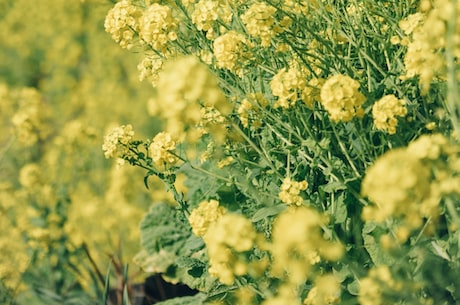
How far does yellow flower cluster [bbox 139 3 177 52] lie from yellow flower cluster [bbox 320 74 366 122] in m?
0.82

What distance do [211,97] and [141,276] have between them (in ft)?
10.5

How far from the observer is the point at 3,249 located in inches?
187

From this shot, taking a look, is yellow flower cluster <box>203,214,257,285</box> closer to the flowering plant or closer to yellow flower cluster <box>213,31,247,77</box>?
the flowering plant

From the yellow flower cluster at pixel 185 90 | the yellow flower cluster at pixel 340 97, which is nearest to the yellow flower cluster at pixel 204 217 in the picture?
the yellow flower cluster at pixel 185 90

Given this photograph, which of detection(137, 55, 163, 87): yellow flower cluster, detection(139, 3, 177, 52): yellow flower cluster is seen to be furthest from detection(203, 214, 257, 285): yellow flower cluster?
detection(137, 55, 163, 87): yellow flower cluster

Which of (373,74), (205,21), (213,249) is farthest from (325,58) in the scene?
(213,249)

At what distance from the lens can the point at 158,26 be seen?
2680 mm

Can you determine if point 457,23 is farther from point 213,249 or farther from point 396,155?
point 213,249

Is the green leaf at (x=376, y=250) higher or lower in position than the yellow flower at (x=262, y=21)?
lower

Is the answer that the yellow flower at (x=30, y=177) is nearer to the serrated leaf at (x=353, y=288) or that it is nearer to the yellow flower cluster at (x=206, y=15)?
the yellow flower cluster at (x=206, y=15)

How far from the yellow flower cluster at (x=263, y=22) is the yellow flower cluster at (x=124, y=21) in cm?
56

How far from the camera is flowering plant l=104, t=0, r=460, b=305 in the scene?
6.23 ft

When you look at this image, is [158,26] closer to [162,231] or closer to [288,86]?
[288,86]

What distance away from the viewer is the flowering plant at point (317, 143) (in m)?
1.90
